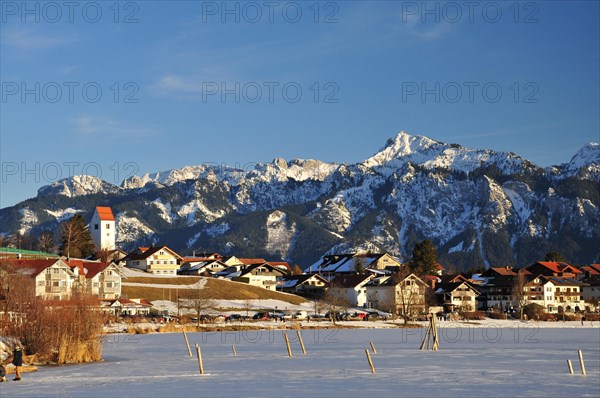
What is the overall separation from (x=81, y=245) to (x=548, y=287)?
95.6 metres

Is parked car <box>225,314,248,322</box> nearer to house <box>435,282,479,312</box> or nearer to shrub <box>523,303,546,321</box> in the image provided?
shrub <box>523,303,546,321</box>

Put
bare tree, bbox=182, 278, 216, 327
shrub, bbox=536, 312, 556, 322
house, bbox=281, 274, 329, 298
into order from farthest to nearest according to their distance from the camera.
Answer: house, bbox=281, 274, 329, 298
shrub, bbox=536, 312, 556, 322
bare tree, bbox=182, 278, 216, 327

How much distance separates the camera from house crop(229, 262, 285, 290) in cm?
17788

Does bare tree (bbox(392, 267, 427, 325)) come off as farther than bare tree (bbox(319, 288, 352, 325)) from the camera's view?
Yes

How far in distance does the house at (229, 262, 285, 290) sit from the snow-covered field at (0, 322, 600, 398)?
9893 centimetres

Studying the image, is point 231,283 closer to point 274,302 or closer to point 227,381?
point 274,302

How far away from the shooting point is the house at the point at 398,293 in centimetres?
15545

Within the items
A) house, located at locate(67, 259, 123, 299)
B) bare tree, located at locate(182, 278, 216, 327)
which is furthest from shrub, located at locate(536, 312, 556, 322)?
house, located at locate(67, 259, 123, 299)

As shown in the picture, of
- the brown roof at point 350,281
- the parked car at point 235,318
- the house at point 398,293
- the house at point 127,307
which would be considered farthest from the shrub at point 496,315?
the house at point 127,307

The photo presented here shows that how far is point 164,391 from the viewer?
137ft

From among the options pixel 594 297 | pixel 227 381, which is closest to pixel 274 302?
pixel 594 297

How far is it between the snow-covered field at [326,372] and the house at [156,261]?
4107 inches

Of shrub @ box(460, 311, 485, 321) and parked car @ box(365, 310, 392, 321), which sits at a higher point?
parked car @ box(365, 310, 392, 321)

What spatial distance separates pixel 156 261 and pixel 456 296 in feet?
198
